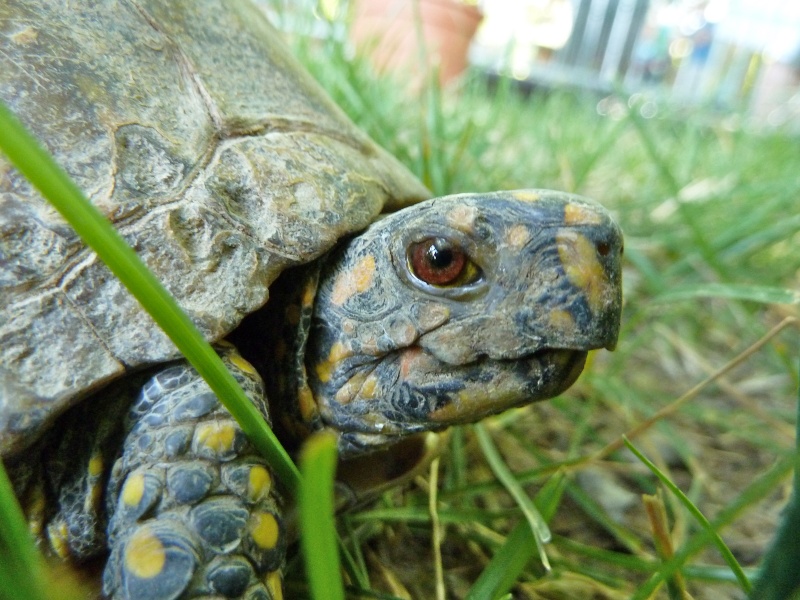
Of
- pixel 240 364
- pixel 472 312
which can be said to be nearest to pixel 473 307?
pixel 472 312

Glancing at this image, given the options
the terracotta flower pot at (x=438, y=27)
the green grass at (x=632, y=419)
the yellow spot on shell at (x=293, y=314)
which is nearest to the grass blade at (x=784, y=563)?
the green grass at (x=632, y=419)

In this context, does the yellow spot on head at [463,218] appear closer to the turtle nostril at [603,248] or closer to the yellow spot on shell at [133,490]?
the turtle nostril at [603,248]

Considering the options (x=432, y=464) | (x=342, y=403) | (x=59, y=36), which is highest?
(x=59, y=36)

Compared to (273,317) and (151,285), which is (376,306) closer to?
(273,317)

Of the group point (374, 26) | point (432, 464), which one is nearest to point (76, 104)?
point (432, 464)

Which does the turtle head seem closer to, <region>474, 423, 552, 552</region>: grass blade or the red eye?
the red eye

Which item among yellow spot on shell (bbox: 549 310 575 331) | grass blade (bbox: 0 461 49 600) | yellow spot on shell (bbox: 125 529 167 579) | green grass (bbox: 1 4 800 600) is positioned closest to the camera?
grass blade (bbox: 0 461 49 600)

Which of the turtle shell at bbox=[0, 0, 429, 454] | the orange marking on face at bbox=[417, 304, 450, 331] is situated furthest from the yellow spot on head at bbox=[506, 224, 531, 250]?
the turtle shell at bbox=[0, 0, 429, 454]
